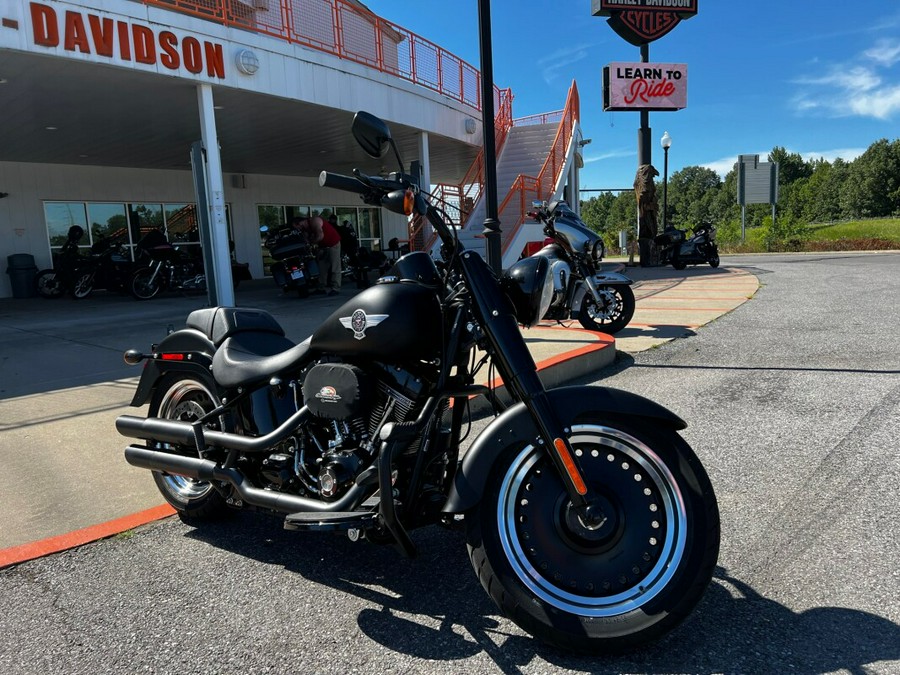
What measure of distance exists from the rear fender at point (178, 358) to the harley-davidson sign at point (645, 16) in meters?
22.7

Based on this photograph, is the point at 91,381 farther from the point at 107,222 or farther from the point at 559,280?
the point at 107,222

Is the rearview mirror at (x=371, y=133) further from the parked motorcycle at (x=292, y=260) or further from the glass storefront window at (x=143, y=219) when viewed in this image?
the glass storefront window at (x=143, y=219)

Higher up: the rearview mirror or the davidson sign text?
the davidson sign text

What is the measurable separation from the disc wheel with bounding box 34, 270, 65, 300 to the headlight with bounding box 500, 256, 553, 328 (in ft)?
53.5

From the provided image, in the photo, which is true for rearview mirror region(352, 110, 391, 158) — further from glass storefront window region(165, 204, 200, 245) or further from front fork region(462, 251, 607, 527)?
glass storefront window region(165, 204, 200, 245)

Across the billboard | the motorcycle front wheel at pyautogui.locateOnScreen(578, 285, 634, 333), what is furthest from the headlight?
the billboard

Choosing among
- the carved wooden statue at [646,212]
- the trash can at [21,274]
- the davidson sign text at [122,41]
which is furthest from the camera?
the carved wooden statue at [646,212]

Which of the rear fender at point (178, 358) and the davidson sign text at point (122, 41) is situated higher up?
the davidson sign text at point (122, 41)

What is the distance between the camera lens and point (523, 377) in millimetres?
2188

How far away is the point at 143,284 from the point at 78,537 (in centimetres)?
1256

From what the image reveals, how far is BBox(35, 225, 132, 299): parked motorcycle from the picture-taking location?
15.3m

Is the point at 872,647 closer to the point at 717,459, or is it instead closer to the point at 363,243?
the point at 717,459

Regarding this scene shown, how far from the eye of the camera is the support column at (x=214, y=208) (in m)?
10.7

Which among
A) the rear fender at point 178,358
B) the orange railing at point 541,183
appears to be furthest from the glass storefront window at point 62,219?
the rear fender at point 178,358
